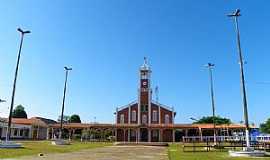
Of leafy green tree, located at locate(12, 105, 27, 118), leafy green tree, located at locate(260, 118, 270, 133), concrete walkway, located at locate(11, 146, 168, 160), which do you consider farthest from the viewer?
leafy green tree, located at locate(12, 105, 27, 118)

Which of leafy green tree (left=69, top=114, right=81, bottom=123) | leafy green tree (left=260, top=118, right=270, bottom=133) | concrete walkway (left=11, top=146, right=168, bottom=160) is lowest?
concrete walkway (left=11, top=146, right=168, bottom=160)

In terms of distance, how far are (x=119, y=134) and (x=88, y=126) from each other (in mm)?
6472

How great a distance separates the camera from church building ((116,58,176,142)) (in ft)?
180

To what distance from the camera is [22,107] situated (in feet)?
344

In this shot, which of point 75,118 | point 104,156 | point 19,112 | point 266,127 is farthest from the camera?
point 75,118

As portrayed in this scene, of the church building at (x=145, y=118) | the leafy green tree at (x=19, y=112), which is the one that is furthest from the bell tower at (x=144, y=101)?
the leafy green tree at (x=19, y=112)

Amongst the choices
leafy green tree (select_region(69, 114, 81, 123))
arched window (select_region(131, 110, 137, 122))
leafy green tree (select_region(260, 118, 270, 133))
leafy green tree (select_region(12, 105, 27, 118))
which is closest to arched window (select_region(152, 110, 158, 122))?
arched window (select_region(131, 110, 137, 122))

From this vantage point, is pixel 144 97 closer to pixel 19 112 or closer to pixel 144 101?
pixel 144 101

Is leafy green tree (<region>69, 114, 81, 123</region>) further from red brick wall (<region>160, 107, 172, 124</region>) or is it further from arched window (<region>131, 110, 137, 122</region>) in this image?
Answer: red brick wall (<region>160, 107, 172, 124</region>)

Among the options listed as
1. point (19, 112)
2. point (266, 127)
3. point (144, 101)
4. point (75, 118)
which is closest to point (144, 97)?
point (144, 101)

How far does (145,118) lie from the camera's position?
56.4 m

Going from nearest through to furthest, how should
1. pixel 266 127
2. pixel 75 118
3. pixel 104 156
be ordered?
1. pixel 104 156
2. pixel 266 127
3. pixel 75 118

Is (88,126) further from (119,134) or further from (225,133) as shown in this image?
(225,133)

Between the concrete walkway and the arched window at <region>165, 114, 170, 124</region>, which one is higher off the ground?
the arched window at <region>165, 114, 170, 124</region>
